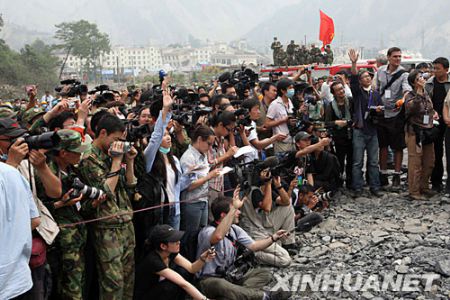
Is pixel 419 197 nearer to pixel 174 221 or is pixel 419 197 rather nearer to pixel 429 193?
pixel 429 193

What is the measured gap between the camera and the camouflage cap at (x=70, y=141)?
3.10 metres

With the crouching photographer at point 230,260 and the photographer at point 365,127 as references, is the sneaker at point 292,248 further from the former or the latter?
the photographer at point 365,127

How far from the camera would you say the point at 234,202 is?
450cm

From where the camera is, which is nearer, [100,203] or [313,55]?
[100,203]

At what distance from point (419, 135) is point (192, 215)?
3.51 meters

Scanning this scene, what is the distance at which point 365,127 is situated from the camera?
23.4ft

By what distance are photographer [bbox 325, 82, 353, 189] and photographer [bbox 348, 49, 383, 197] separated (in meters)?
0.13

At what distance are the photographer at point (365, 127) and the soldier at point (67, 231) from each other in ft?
15.0

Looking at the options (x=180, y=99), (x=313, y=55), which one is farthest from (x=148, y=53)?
(x=180, y=99)

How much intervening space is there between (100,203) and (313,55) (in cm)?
1371

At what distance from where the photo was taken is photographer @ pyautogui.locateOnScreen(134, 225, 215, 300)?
4.02 m

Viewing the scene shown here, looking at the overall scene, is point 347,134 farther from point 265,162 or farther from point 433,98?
point 265,162

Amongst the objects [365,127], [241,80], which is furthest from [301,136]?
[241,80]

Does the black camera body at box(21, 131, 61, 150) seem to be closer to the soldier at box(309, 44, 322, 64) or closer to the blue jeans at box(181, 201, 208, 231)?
the blue jeans at box(181, 201, 208, 231)
